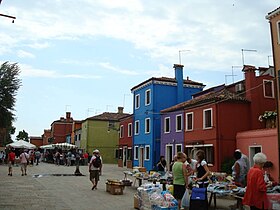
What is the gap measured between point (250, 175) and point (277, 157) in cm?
1324

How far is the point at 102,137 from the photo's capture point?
161 feet

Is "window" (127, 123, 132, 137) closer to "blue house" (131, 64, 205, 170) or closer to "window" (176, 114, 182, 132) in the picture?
"blue house" (131, 64, 205, 170)

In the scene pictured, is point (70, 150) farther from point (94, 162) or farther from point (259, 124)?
point (94, 162)

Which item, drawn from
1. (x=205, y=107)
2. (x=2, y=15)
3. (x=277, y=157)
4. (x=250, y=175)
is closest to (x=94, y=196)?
(x=2, y=15)

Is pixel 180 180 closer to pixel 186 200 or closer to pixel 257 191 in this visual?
pixel 186 200

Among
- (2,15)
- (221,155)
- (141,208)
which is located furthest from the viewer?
(221,155)

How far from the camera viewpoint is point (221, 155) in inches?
869

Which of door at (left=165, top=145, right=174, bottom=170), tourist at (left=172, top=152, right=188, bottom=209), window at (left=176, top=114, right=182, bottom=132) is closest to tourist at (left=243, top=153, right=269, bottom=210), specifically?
tourist at (left=172, top=152, right=188, bottom=209)

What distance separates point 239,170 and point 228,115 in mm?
13893

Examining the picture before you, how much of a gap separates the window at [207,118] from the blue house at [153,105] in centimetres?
765

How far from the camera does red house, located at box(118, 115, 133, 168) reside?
36406mm

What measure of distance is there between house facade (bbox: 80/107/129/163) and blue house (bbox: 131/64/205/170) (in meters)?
14.0

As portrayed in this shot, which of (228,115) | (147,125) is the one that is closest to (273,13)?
(228,115)

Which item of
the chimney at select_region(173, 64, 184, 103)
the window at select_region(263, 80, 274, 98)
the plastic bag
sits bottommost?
the plastic bag
